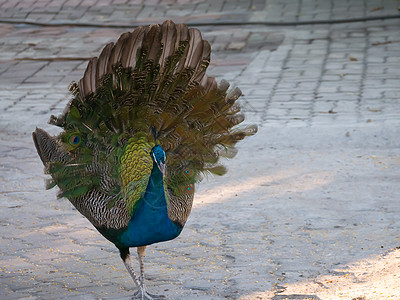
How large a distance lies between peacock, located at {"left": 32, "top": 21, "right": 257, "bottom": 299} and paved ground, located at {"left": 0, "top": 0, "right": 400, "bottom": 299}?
2.11 feet

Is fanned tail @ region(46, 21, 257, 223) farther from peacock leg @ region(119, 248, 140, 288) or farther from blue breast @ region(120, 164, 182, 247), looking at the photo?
peacock leg @ region(119, 248, 140, 288)

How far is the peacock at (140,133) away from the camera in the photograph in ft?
13.4

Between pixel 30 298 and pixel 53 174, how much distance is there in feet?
2.52

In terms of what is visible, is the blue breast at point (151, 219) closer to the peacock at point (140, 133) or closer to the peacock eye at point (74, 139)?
the peacock at point (140, 133)

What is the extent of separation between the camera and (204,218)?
573 cm

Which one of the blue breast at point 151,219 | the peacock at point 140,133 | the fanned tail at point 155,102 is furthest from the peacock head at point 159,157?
the fanned tail at point 155,102

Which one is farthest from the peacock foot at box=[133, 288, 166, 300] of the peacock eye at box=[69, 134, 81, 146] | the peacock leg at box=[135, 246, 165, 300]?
the peacock eye at box=[69, 134, 81, 146]

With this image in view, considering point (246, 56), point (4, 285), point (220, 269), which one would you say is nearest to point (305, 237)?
point (220, 269)

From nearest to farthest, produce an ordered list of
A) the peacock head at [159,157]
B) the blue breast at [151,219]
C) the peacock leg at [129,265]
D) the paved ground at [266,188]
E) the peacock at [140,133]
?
the peacock head at [159,157] < the blue breast at [151,219] < the peacock at [140,133] < the peacock leg at [129,265] < the paved ground at [266,188]

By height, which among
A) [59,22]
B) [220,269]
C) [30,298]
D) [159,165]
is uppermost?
[159,165]

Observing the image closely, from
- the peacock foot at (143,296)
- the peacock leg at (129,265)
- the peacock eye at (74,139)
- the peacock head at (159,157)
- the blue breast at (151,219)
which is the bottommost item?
the peacock foot at (143,296)

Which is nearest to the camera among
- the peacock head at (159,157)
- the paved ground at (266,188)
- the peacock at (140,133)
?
the peacock head at (159,157)

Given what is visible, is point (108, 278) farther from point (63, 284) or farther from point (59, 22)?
point (59, 22)

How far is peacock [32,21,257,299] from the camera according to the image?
407cm
